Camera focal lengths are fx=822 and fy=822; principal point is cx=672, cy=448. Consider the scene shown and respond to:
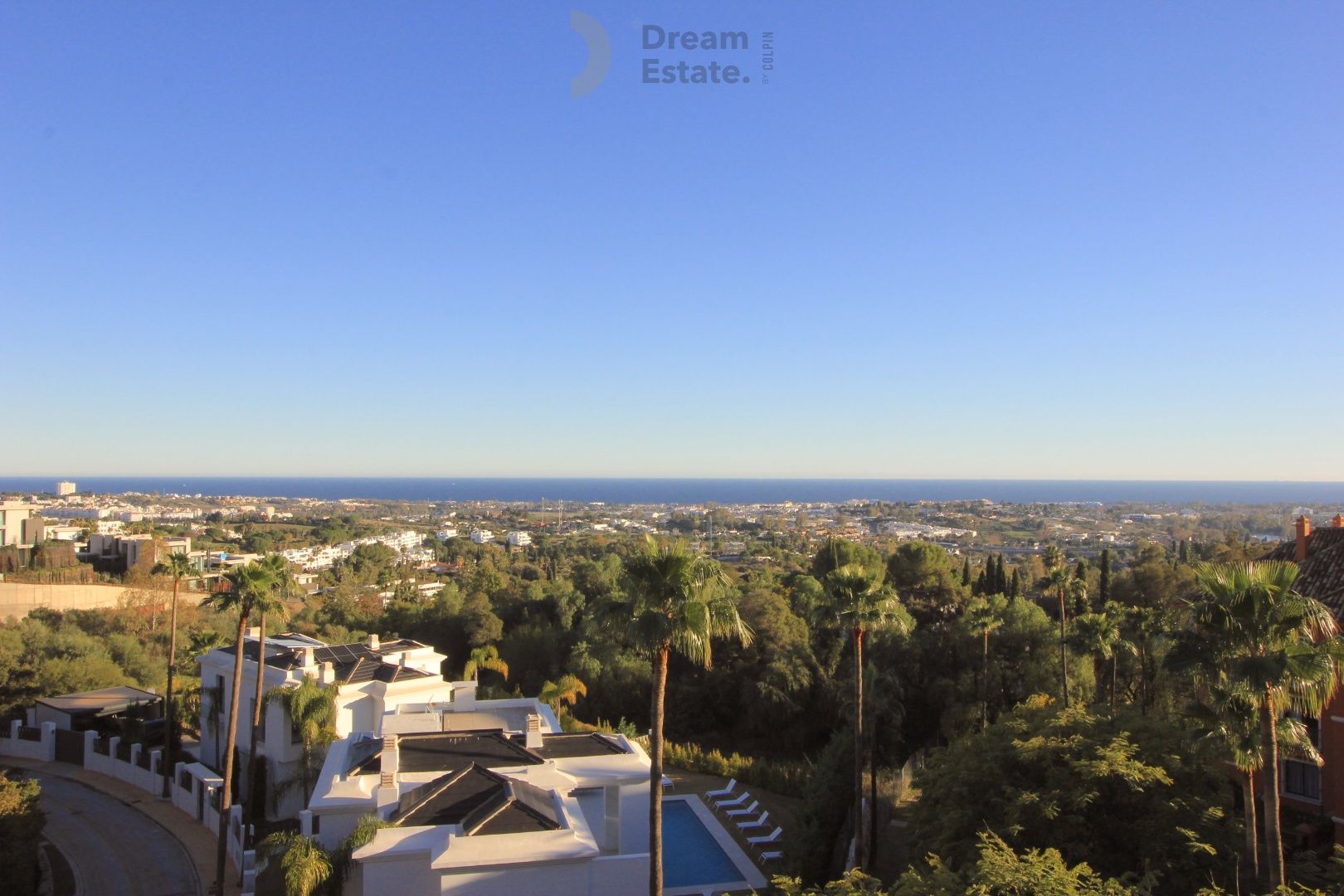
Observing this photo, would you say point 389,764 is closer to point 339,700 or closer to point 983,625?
point 339,700

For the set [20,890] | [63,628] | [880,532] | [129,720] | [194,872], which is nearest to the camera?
[20,890]

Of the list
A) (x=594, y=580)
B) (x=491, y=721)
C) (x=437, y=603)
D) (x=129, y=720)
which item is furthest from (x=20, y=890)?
(x=594, y=580)

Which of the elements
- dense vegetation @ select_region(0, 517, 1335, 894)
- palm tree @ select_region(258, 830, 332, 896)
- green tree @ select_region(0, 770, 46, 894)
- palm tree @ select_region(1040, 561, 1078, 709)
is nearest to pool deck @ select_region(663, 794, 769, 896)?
dense vegetation @ select_region(0, 517, 1335, 894)

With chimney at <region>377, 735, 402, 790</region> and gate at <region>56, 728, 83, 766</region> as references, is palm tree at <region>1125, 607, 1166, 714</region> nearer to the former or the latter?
chimney at <region>377, 735, 402, 790</region>

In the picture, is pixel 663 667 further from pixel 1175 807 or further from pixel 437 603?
pixel 437 603

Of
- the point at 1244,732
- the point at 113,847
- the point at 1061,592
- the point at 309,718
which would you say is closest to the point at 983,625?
the point at 1061,592

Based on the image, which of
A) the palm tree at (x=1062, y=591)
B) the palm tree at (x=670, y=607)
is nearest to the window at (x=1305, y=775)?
the palm tree at (x=1062, y=591)
